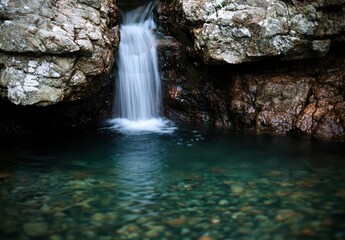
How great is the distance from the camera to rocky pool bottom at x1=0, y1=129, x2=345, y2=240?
195 inches

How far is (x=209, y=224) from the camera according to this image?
5.07m

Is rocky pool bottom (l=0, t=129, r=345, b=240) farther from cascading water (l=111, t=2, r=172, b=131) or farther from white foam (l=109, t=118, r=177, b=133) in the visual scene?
cascading water (l=111, t=2, r=172, b=131)

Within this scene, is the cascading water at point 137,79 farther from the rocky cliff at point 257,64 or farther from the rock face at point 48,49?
the rock face at point 48,49

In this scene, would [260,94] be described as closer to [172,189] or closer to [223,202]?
[172,189]

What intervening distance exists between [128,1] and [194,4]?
3943 mm

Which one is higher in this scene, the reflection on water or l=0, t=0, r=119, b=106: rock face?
l=0, t=0, r=119, b=106: rock face

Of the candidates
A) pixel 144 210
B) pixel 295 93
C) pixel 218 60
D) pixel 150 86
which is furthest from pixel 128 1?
pixel 144 210

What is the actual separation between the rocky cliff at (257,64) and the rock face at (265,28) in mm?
24

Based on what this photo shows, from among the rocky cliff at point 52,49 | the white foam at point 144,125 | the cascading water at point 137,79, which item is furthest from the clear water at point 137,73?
the rocky cliff at point 52,49

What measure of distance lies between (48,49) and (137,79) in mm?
4133

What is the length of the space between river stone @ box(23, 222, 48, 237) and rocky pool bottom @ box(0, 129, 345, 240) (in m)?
0.01

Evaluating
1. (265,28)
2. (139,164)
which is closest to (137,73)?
(265,28)

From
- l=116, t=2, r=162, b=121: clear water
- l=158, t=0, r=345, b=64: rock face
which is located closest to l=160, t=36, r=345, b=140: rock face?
l=116, t=2, r=162, b=121: clear water

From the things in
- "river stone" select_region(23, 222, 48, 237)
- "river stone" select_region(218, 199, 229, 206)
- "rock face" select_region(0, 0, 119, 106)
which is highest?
"rock face" select_region(0, 0, 119, 106)
